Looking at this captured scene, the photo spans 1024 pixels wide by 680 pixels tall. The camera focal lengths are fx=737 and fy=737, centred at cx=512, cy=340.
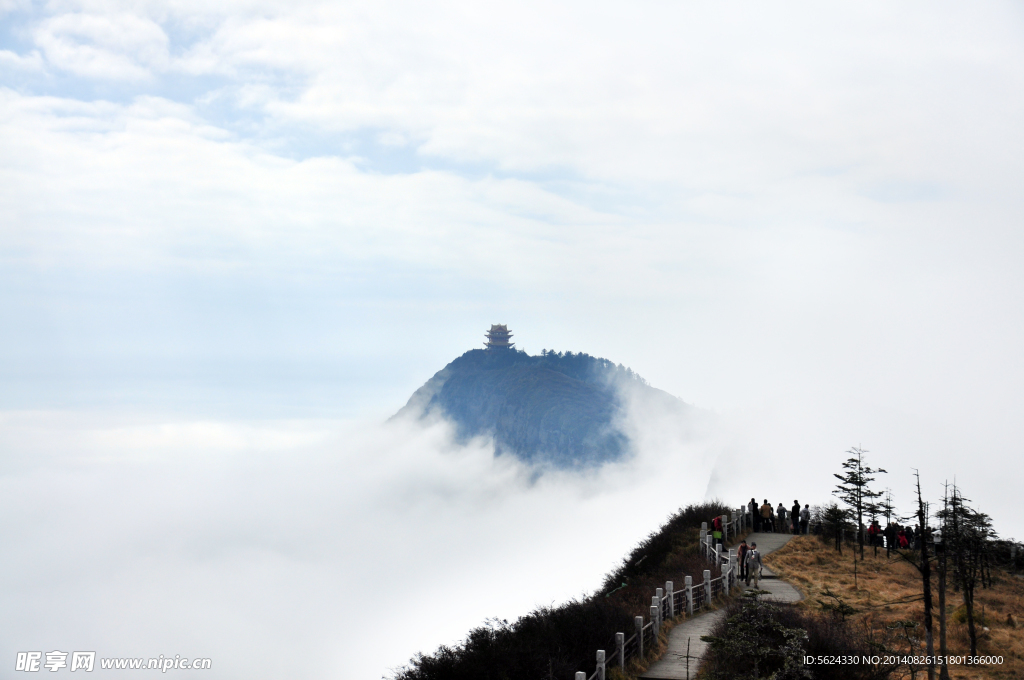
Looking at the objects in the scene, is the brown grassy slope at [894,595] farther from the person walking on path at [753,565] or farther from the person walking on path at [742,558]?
the person walking on path at [742,558]

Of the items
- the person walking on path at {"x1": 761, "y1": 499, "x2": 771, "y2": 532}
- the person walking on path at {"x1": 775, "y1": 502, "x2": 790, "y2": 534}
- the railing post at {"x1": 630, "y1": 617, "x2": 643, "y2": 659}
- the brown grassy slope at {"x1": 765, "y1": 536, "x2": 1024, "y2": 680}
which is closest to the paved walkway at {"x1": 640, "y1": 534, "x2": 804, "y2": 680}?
the railing post at {"x1": 630, "y1": 617, "x2": 643, "y2": 659}

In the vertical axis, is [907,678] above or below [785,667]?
below

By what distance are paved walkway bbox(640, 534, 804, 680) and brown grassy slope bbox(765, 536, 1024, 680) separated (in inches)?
23.3

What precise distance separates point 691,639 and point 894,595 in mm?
9399

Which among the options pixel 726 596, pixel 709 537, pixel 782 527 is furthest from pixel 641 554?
pixel 726 596

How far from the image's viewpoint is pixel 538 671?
15.3 meters

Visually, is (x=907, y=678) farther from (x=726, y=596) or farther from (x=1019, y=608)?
(x=1019, y=608)

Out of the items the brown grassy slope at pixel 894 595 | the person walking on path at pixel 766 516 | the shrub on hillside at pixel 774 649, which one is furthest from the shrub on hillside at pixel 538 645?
the person walking on path at pixel 766 516

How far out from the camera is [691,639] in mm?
18281

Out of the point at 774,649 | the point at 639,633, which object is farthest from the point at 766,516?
the point at 774,649

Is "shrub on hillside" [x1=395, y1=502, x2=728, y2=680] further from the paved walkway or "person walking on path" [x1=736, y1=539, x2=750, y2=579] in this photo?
"person walking on path" [x1=736, y1=539, x2=750, y2=579]

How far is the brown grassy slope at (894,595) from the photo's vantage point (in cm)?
Answer: 1848

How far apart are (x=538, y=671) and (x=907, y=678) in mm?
8272

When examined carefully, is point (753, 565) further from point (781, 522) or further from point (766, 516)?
point (781, 522)
